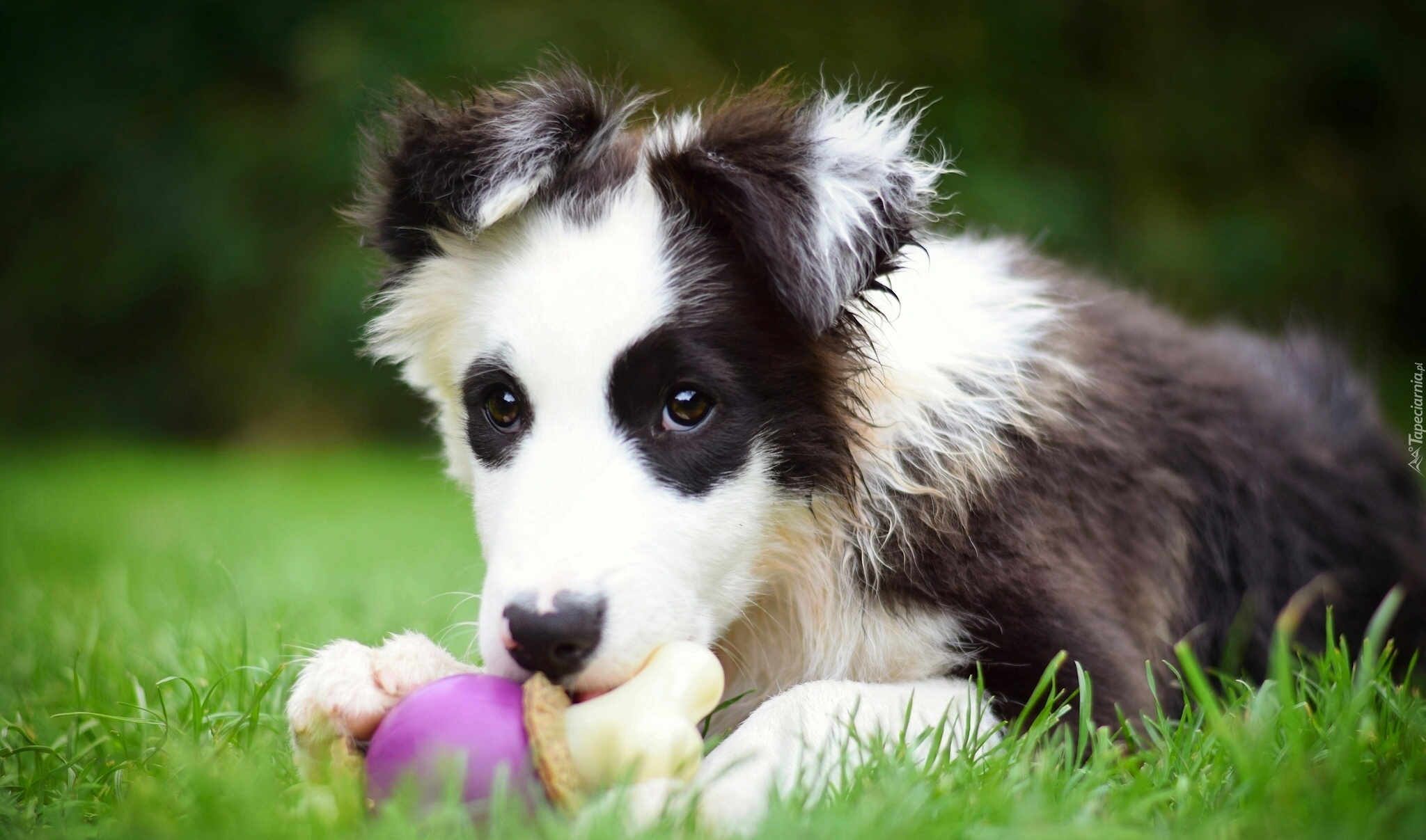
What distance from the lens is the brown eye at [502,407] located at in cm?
234

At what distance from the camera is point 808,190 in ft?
7.42

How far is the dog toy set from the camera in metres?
1.75

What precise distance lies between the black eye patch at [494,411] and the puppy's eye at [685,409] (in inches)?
10.8

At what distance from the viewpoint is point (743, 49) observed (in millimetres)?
11000

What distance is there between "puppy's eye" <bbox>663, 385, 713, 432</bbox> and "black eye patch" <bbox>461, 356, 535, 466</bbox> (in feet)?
0.90

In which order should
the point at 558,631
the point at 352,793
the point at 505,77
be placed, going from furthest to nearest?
the point at 505,77, the point at 558,631, the point at 352,793

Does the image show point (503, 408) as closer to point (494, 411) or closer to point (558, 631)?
point (494, 411)

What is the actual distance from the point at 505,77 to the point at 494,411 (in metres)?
8.62

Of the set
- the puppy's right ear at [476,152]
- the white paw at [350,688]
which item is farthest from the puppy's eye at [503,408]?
the white paw at [350,688]

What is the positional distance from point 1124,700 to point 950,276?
→ 1.08 meters

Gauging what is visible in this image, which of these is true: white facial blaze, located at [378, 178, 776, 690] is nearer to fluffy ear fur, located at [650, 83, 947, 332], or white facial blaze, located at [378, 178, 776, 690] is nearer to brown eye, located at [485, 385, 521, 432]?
brown eye, located at [485, 385, 521, 432]

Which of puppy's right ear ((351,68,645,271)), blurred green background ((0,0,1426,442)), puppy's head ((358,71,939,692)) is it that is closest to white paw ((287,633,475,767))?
puppy's head ((358,71,939,692))

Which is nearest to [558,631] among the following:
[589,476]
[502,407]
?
[589,476]

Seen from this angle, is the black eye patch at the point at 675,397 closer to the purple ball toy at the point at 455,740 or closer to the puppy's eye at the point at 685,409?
the puppy's eye at the point at 685,409
